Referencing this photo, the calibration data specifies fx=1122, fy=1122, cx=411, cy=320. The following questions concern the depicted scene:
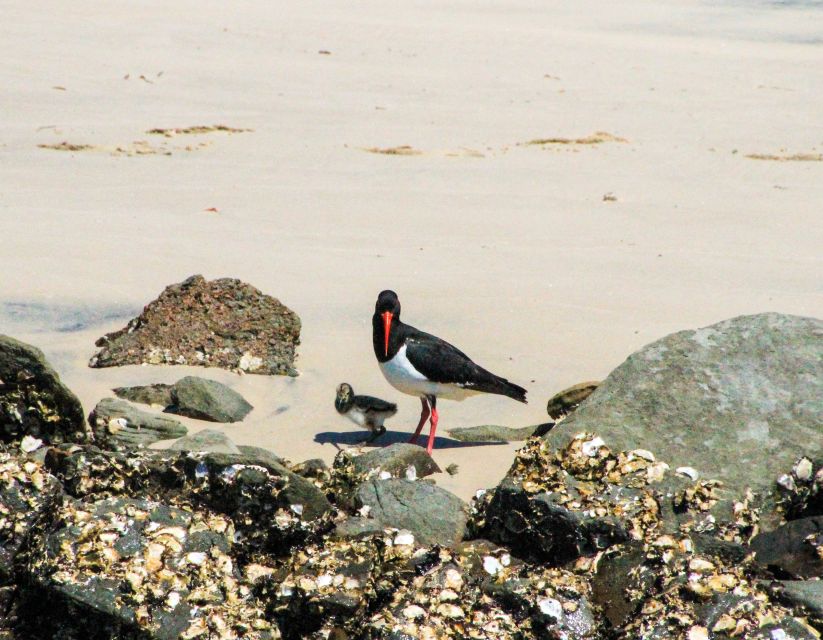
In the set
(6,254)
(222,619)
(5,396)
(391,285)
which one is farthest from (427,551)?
(6,254)

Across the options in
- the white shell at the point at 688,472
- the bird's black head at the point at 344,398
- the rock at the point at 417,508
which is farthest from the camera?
the bird's black head at the point at 344,398

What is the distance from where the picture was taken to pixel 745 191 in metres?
14.5

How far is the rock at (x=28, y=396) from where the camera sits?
635cm

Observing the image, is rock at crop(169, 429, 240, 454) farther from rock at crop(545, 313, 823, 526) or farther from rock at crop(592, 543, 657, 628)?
rock at crop(592, 543, 657, 628)

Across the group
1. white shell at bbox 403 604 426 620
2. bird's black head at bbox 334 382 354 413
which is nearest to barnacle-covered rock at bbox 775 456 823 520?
white shell at bbox 403 604 426 620

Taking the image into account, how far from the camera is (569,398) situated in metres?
7.35

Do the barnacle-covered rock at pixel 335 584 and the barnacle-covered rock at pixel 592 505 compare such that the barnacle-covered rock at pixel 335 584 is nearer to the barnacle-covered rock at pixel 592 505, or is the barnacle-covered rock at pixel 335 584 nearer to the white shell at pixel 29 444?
the barnacle-covered rock at pixel 592 505

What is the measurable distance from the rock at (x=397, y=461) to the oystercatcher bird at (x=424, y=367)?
0.69 meters

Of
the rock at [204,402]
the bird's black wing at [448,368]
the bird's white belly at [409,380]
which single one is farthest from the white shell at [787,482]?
the rock at [204,402]

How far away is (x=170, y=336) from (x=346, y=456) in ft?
8.82

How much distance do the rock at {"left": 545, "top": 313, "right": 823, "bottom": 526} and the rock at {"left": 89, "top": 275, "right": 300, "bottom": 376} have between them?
2.90 m

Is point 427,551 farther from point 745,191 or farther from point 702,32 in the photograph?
point 702,32

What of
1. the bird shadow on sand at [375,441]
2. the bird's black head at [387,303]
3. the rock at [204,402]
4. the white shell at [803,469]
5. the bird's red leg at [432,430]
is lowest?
the bird shadow on sand at [375,441]

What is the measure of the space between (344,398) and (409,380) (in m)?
0.45
